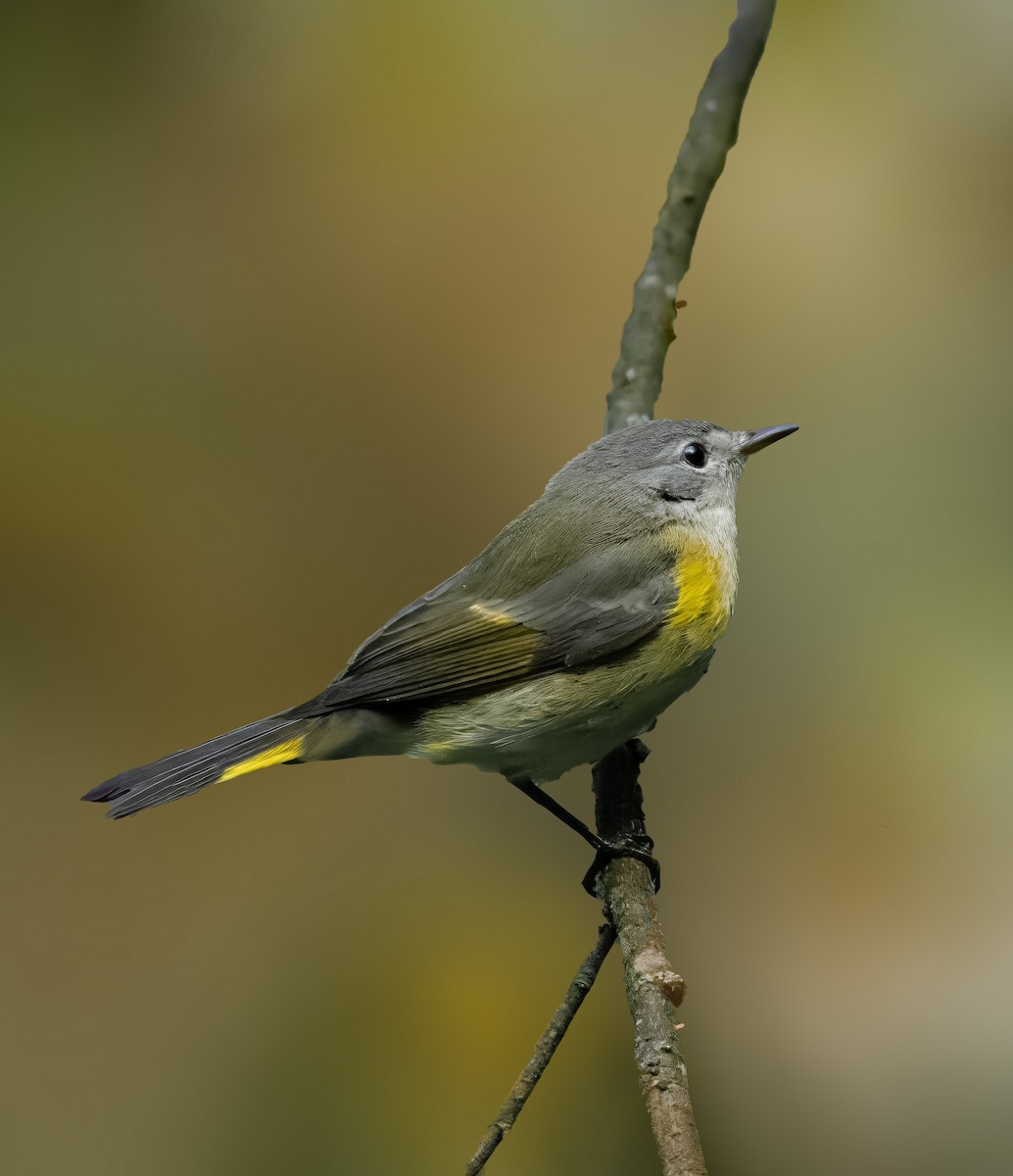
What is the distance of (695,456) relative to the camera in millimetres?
1167

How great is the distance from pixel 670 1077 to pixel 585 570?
1.57 ft

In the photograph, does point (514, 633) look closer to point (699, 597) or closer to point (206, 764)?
point (699, 597)

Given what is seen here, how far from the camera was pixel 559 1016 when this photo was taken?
0.87 meters

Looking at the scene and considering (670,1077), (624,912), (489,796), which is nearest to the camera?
(670,1077)

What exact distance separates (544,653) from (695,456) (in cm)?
29

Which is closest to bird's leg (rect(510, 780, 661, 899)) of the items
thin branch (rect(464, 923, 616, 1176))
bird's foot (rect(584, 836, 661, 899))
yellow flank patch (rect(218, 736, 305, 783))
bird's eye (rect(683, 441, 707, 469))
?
bird's foot (rect(584, 836, 661, 899))

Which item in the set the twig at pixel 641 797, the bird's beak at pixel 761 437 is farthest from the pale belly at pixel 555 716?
the bird's beak at pixel 761 437

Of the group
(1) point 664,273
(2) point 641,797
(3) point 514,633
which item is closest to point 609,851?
(2) point 641,797

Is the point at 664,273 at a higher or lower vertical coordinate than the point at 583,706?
higher

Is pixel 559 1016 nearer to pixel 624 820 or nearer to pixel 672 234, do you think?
pixel 624 820

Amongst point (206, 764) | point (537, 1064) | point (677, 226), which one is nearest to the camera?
point (537, 1064)

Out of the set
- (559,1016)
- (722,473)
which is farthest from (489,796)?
(559,1016)

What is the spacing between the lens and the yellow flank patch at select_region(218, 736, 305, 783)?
0.98 m

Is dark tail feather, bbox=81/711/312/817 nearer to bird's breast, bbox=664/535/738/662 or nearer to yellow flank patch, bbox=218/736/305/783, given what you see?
yellow flank patch, bbox=218/736/305/783
